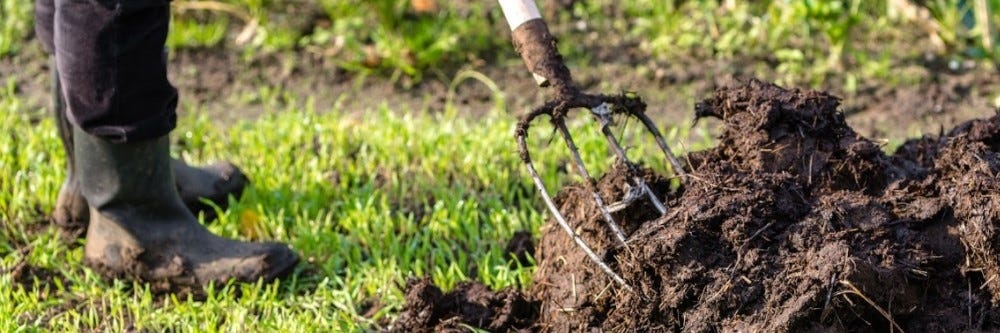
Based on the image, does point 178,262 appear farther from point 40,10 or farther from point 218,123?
point 218,123

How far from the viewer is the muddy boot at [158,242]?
3.23 metres

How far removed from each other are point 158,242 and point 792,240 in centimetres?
162

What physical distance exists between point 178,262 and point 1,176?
89 cm

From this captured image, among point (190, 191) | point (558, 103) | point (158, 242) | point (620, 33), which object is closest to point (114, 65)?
point (158, 242)

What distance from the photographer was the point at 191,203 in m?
3.78

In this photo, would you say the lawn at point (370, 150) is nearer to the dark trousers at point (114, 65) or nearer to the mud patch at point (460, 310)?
the mud patch at point (460, 310)

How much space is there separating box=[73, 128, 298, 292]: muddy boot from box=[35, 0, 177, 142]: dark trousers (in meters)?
0.21

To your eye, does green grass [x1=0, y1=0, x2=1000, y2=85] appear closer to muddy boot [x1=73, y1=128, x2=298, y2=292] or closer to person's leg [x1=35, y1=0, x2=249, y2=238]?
person's leg [x1=35, y1=0, x2=249, y2=238]

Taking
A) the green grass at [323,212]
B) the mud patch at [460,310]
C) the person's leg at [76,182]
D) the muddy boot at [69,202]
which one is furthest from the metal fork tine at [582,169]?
the muddy boot at [69,202]

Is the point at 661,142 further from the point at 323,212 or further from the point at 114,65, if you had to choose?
A: the point at 323,212

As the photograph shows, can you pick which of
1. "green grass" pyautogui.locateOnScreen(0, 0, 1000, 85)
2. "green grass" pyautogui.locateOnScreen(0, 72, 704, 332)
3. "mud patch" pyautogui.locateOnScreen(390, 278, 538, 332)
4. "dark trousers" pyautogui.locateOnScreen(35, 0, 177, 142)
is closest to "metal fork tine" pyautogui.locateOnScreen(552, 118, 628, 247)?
"mud patch" pyautogui.locateOnScreen(390, 278, 538, 332)

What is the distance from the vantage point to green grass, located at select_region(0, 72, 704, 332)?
3.17 meters

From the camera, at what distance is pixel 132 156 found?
10.4 ft

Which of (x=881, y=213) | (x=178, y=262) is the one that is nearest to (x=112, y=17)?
(x=178, y=262)
